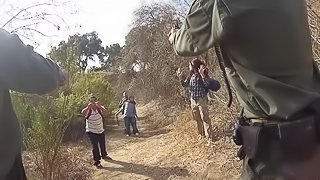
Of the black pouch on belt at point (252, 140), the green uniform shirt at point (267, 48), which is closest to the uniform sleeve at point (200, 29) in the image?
the green uniform shirt at point (267, 48)

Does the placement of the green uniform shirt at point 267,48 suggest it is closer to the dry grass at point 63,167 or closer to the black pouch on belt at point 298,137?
the black pouch on belt at point 298,137

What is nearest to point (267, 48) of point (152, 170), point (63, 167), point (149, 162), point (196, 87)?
point (196, 87)

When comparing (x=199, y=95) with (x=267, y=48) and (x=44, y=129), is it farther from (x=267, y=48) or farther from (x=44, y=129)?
(x=267, y=48)

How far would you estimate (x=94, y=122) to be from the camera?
9.98 meters

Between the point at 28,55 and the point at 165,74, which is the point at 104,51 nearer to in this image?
the point at 165,74

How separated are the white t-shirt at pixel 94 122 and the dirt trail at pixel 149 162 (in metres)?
0.80

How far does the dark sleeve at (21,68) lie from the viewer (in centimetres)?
199

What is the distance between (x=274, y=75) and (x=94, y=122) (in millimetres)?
8317

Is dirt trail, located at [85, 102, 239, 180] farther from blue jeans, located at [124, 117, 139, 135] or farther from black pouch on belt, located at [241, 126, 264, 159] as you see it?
black pouch on belt, located at [241, 126, 264, 159]

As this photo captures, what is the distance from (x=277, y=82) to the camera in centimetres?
188

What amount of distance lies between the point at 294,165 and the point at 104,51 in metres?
34.8

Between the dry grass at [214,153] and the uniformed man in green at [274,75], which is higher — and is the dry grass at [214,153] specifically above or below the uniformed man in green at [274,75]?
below

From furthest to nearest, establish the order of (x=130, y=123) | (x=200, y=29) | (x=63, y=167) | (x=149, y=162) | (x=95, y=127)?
(x=130, y=123), (x=95, y=127), (x=149, y=162), (x=63, y=167), (x=200, y=29)

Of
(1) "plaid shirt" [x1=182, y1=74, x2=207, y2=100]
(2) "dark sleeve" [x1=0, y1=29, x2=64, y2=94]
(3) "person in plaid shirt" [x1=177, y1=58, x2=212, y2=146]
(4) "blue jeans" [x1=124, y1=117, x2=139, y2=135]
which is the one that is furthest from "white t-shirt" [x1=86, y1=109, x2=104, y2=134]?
(2) "dark sleeve" [x1=0, y1=29, x2=64, y2=94]
